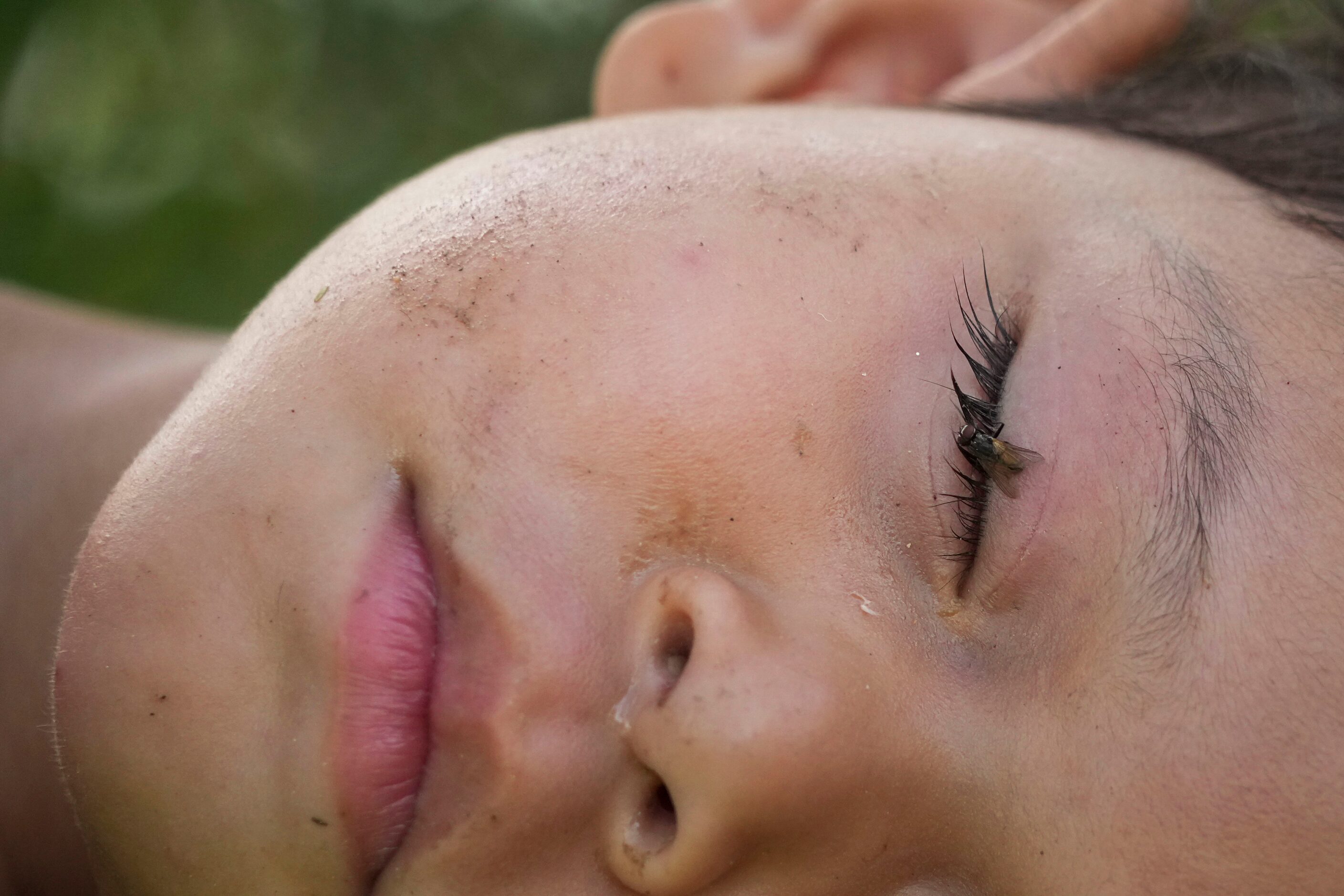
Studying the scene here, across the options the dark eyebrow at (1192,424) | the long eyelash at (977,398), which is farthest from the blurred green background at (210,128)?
the dark eyebrow at (1192,424)

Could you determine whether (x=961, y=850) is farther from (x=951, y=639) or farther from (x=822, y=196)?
(x=822, y=196)

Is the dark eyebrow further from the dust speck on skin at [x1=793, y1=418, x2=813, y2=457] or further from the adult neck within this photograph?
the adult neck

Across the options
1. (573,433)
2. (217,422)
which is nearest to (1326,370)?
(573,433)

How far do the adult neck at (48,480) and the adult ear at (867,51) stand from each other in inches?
32.9

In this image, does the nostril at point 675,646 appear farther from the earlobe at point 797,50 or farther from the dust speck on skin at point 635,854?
the earlobe at point 797,50

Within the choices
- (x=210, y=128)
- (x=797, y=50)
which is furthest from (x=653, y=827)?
(x=210, y=128)

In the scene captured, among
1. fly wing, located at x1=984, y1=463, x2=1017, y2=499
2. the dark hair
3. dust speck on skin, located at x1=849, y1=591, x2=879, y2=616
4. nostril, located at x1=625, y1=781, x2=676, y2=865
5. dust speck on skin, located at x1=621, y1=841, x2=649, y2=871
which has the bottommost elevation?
dust speck on skin, located at x1=621, y1=841, x2=649, y2=871

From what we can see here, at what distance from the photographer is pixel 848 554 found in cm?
103

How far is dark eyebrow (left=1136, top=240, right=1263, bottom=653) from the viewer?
3.26 feet

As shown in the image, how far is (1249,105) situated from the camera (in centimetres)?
177

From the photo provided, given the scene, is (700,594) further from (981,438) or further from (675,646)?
(981,438)

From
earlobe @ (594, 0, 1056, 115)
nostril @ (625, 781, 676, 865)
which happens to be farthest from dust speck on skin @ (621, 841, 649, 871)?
earlobe @ (594, 0, 1056, 115)

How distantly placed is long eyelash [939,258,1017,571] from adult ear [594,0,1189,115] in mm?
754

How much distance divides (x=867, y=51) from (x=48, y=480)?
148cm
